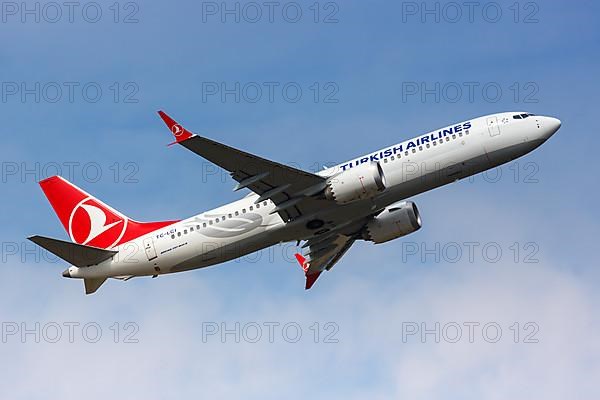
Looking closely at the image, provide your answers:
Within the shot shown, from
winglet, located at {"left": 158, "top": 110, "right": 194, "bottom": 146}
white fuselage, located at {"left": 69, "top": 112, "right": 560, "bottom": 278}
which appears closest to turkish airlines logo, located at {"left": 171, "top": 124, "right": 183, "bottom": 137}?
winglet, located at {"left": 158, "top": 110, "right": 194, "bottom": 146}

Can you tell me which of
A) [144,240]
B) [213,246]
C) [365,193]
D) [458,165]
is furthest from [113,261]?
[458,165]

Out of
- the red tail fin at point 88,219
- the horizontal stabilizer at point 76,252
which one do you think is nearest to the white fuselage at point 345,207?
the horizontal stabilizer at point 76,252

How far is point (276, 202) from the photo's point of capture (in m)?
53.1

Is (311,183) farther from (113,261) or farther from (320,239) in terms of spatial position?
(113,261)

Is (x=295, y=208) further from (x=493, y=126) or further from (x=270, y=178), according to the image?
(x=493, y=126)

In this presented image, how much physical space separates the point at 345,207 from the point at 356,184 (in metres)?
2.44

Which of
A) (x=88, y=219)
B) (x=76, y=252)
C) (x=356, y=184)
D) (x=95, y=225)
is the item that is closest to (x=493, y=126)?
(x=356, y=184)

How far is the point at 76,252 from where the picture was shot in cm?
5575

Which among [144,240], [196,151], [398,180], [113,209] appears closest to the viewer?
[196,151]

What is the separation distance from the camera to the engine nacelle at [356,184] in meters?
50.6

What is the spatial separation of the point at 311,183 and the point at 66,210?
17.6 metres

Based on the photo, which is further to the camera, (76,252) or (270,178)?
(76,252)

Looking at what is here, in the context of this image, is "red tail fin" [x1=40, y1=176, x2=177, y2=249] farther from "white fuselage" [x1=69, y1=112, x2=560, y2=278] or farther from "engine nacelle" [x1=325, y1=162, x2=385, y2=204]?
"engine nacelle" [x1=325, y1=162, x2=385, y2=204]

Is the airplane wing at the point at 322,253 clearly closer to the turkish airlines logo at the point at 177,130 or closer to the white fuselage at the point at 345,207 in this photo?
the white fuselage at the point at 345,207
